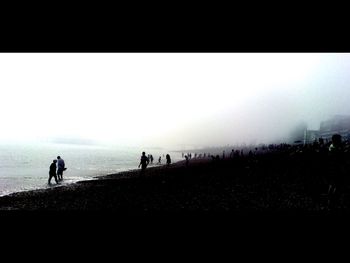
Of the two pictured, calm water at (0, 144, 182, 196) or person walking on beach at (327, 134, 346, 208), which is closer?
person walking on beach at (327, 134, 346, 208)

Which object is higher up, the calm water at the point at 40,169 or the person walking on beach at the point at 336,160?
the person walking on beach at the point at 336,160

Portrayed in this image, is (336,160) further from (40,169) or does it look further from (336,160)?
(40,169)

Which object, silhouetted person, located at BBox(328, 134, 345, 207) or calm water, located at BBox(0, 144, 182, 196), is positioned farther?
calm water, located at BBox(0, 144, 182, 196)

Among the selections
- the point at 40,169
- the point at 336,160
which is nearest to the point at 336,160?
the point at 336,160

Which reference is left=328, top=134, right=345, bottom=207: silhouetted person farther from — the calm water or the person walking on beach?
the calm water

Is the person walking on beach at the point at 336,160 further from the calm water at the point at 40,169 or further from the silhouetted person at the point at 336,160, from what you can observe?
the calm water at the point at 40,169

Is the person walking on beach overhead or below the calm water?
overhead

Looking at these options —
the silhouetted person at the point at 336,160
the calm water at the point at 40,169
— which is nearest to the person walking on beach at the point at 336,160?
the silhouetted person at the point at 336,160

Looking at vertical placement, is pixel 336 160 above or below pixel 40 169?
above

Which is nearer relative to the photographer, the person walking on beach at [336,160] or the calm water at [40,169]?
the person walking on beach at [336,160]

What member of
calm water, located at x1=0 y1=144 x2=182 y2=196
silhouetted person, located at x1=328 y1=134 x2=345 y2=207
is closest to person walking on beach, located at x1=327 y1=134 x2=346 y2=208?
silhouetted person, located at x1=328 y1=134 x2=345 y2=207
